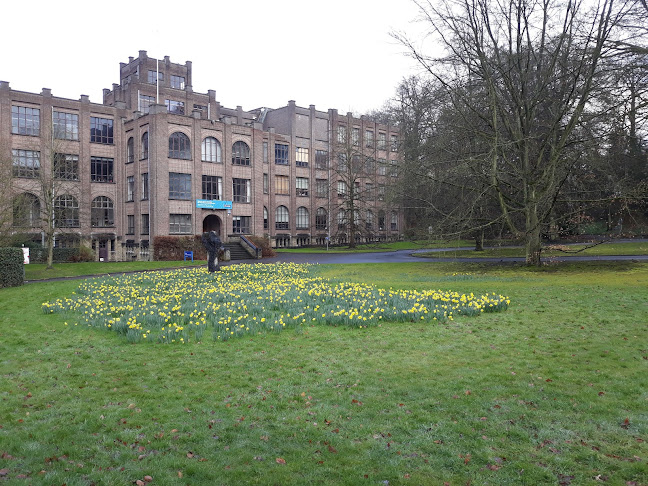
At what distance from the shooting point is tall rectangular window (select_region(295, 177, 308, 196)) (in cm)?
6241

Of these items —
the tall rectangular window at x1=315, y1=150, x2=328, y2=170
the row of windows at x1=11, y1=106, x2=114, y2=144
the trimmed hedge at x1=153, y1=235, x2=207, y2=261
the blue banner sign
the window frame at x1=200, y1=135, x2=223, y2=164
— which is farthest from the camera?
the tall rectangular window at x1=315, y1=150, x2=328, y2=170

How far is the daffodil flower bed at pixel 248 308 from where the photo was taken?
1068cm

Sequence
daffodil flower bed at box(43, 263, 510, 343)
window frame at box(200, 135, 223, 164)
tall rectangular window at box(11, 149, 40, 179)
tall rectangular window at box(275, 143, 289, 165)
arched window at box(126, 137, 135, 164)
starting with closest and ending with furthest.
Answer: daffodil flower bed at box(43, 263, 510, 343) → tall rectangular window at box(11, 149, 40, 179) → arched window at box(126, 137, 135, 164) → window frame at box(200, 135, 223, 164) → tall rectangular window at box(275, 143, 289, 165)

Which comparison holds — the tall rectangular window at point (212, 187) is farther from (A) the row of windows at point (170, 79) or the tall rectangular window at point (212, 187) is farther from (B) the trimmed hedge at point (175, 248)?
(A) the row of windows at point (170, 79)

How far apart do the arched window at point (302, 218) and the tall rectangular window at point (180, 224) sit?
59.6 feet

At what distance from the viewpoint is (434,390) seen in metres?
6.54

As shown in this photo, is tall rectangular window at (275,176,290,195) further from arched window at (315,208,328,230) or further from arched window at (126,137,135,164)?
arched window at (126,137,135,164)

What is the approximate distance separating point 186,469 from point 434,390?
348 centimetres

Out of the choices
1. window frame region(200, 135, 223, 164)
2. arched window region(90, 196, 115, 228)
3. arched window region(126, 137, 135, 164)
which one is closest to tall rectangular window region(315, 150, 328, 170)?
window frame region(200, 135, 223, 164)

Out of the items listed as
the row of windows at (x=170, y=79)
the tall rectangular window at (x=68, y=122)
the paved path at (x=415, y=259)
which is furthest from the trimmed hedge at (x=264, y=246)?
the row of windows at (x=170, y=79)

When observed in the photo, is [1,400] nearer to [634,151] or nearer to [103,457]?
[103,457]

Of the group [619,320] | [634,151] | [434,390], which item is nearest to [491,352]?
[434,390]

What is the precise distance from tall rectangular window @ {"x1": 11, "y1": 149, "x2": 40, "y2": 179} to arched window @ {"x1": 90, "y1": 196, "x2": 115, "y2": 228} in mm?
6063

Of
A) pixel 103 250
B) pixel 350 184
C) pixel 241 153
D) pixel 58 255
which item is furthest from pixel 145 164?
pixel 350 184
